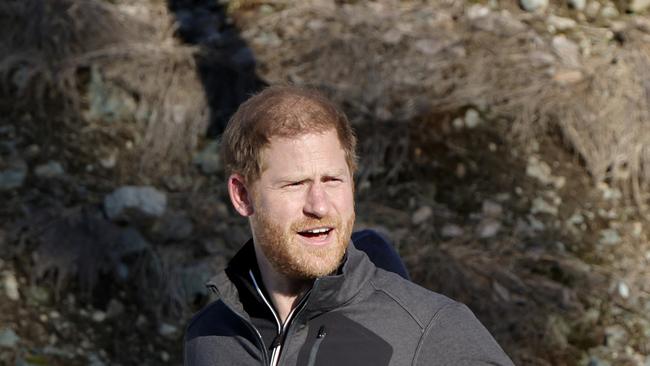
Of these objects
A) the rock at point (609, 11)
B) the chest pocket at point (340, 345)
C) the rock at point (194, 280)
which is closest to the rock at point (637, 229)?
the rock at point (609, 11)

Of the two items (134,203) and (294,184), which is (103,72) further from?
(294,184)

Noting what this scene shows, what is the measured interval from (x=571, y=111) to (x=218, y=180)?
189 cm

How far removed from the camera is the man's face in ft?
7.61

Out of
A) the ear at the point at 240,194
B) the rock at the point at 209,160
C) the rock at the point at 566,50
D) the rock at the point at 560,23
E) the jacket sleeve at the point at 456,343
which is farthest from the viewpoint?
the rock at the point at 560,23

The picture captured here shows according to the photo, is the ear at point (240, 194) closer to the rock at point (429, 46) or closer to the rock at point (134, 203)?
the rock at point (134, 203)

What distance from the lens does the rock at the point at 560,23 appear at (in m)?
6.32

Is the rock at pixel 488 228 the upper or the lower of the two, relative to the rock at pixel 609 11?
lower

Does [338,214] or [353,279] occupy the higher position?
[338,214]

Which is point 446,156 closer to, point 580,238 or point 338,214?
point 580,238

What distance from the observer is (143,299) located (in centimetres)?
498

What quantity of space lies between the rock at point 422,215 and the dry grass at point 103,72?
127 centimetres

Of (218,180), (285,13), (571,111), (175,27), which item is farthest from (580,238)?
(175,27)

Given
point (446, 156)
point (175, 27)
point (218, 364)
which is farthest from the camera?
point (175, 27)

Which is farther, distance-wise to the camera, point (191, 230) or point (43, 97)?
point (43, 97)
